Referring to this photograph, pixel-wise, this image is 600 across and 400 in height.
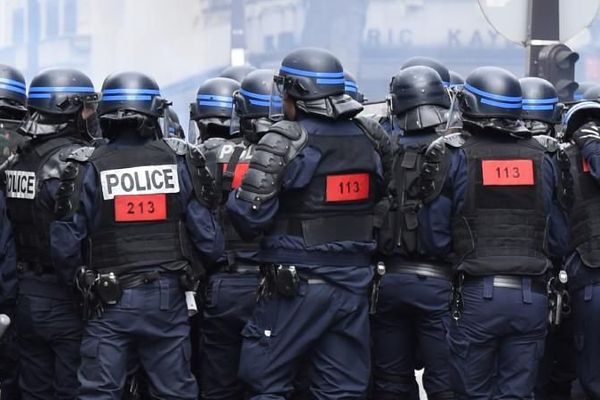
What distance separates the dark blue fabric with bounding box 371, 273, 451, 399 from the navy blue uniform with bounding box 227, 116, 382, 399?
0.94 meters

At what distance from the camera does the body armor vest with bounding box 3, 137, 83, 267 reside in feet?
23.2

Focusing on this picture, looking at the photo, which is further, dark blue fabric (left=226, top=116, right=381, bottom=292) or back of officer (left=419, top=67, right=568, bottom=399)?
back of officer (left=419, top=67, right=568, bottom=399)

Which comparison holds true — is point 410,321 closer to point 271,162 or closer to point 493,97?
point 493,97

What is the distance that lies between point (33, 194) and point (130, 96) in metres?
0.83

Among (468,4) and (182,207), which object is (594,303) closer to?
(182,207)

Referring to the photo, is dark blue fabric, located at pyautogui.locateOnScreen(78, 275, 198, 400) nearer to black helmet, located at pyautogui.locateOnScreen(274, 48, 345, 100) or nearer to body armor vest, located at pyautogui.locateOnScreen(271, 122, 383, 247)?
body armor vest, located at pyautogui.locateOnScreen(271, 122, 383, 247)

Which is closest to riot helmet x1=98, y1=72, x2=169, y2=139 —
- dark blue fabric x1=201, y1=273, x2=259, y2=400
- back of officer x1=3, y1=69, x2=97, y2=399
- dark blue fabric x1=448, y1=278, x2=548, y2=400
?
back of officer x1=3, y1=69, x2=97, y2=399

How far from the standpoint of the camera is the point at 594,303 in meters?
7.34

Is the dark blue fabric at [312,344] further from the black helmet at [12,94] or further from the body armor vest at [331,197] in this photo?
the black helmet at [12,94]

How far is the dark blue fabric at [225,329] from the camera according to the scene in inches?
299

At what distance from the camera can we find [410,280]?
752 cm

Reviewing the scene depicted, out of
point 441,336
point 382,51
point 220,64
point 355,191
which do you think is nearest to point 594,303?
point 441,336

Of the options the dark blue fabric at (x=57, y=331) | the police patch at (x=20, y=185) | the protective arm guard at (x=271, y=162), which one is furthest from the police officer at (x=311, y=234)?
the police patch at (x=20, y=185)

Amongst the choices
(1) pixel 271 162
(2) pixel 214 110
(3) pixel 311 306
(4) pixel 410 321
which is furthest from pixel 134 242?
(2) pixel 214 110
